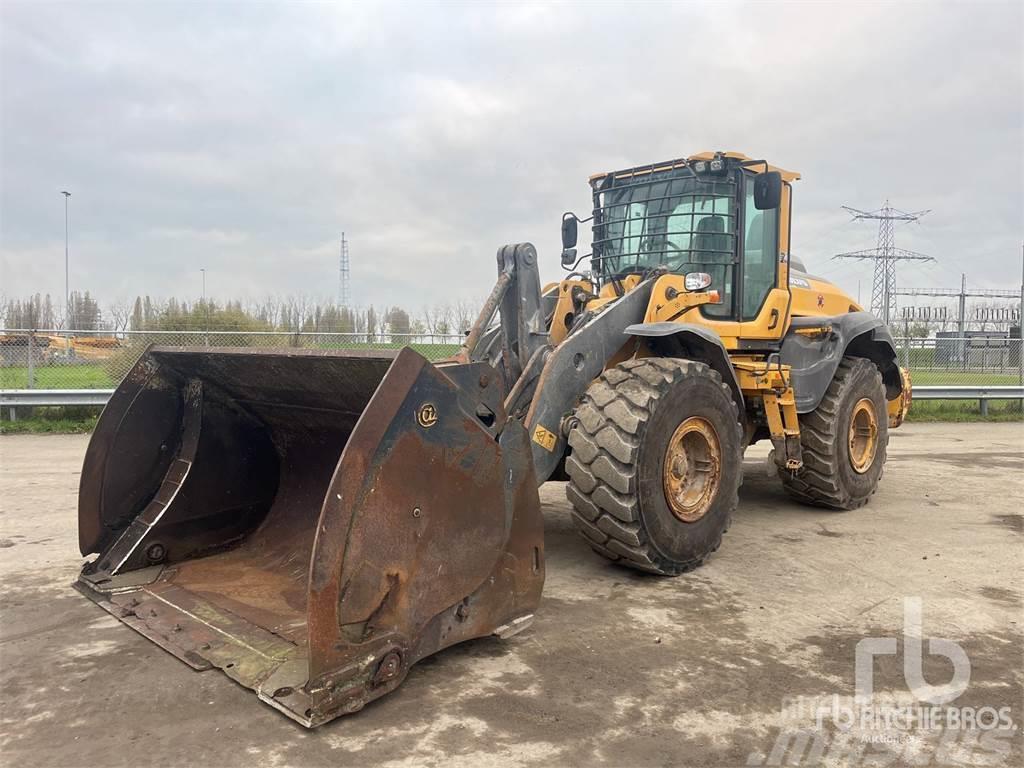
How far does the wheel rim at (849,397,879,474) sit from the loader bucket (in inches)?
174

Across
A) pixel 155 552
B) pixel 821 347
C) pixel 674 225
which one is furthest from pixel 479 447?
pixel 821 347

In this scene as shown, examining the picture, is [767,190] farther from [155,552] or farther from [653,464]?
[155,552]

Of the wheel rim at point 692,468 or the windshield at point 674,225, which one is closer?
the wheel rim at point 692,468

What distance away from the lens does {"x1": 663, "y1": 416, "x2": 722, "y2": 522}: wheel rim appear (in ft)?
14.9

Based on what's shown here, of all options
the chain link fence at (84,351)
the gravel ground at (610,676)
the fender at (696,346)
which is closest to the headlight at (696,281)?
the fender at (696,346)

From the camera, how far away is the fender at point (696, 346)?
4.85 metres

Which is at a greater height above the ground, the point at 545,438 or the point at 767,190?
the point at 767,190

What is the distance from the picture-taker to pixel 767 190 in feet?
18.4

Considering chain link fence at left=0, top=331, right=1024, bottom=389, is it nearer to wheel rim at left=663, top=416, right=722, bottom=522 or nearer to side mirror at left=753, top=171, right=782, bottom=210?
side mirror at left=753, top=171, right=782, bottom=210

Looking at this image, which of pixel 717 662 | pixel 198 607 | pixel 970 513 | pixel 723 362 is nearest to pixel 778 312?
pixel 723 362

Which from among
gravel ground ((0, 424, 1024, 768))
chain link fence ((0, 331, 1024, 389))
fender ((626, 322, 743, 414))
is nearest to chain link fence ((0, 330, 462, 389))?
chain link fence ((0, 331, 1024, 389))

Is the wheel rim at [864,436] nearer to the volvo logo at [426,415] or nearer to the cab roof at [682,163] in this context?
the cab roof at [682,163]

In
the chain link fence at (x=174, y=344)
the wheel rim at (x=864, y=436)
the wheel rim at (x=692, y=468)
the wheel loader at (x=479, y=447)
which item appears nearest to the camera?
the wheel loader at (x=479, y=447)

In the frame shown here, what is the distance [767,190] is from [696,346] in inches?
56.3
